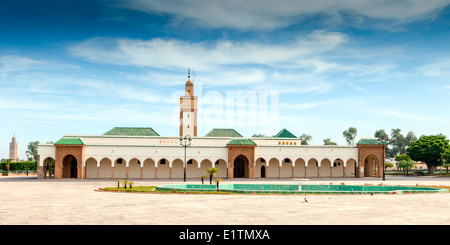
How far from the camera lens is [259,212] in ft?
49.8

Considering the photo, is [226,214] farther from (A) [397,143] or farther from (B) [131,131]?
(A) [397,143]

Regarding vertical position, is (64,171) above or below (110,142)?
below

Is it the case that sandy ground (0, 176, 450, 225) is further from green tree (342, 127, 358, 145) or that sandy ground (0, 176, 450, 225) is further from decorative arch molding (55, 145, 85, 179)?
green tree (342, 127, 358, 145)

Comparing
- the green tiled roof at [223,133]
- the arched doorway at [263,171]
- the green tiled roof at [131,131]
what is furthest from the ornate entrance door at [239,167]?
the green tiled roof at [131,131]

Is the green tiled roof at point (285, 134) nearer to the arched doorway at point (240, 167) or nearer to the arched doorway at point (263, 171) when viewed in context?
the arched doorway at point (263, 171)

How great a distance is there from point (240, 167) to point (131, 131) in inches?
634

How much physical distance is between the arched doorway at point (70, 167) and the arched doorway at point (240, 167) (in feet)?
68.1

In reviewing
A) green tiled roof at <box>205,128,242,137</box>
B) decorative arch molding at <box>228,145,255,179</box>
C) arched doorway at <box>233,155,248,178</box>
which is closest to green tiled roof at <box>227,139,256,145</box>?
decorative arch molding at <box>228,145,255,179</box>

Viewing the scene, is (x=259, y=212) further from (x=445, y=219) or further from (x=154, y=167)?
(x=154, y=167)

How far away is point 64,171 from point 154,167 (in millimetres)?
11144
